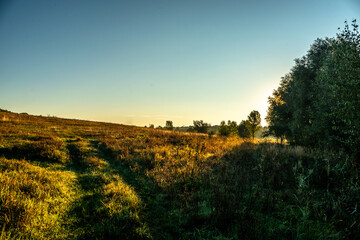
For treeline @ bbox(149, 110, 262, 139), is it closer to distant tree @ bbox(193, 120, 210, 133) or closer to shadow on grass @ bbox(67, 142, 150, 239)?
distant tree @ bbox(193, 120, 210, 133)

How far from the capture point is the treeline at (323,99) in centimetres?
802

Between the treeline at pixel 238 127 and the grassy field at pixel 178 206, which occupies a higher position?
the treeline at pixel 238 127

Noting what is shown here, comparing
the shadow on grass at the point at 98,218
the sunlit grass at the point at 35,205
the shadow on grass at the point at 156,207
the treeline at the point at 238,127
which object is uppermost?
the treeline at the point at 238,127

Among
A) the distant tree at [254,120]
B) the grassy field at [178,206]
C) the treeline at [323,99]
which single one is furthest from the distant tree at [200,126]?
the grassy field at [178,206]

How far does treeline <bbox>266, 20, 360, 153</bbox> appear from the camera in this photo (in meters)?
8.02

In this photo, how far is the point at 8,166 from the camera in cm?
674

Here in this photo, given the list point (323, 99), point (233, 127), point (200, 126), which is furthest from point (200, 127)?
point (323, 99)

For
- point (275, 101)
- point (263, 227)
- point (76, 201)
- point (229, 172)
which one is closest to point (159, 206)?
point (76, 201)

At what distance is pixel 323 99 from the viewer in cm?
1497

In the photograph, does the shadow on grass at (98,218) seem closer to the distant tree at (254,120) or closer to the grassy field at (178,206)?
the grassy field at (178,206)

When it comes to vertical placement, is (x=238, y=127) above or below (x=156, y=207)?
above

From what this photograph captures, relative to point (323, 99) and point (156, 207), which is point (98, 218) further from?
point (323, 99)

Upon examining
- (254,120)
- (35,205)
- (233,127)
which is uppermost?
(254,120)

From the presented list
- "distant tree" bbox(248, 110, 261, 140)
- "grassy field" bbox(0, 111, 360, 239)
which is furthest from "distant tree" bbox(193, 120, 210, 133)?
"grassy field" bbox(0, 111, 360, 239)
